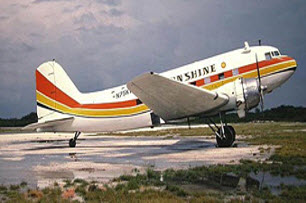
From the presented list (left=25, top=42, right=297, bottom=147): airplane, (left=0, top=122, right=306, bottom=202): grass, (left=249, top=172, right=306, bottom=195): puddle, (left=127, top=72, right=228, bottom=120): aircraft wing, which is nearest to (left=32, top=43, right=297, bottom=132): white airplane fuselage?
(left=25, top=42, right=297, bottom=147): airplane

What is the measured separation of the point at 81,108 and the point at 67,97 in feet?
5.32

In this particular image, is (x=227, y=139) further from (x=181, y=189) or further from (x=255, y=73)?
(x=181, y=189)

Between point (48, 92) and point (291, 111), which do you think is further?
point (291, 111)

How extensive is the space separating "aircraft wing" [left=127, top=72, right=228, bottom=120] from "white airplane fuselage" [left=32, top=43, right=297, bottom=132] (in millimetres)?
909

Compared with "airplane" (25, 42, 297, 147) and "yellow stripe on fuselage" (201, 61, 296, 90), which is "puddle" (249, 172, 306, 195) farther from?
"yellow stripe on fuselage" (201, 61, 296, 90)

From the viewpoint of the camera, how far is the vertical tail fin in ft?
74.6

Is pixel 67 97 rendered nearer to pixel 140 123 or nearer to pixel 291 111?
pixel 140 123

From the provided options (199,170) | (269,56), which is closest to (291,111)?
(269,56)

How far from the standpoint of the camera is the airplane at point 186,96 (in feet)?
54.7

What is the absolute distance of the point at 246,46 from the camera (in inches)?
744

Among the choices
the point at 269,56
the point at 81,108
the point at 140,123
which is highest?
the point at 269,56

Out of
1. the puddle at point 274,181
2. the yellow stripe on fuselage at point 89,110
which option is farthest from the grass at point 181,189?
the yellow stripe on fuselage at point 89,110

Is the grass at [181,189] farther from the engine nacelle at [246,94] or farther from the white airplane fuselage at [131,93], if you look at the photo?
the white airplane fuselage at [131,93]

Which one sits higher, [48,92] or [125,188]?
[48,92]
